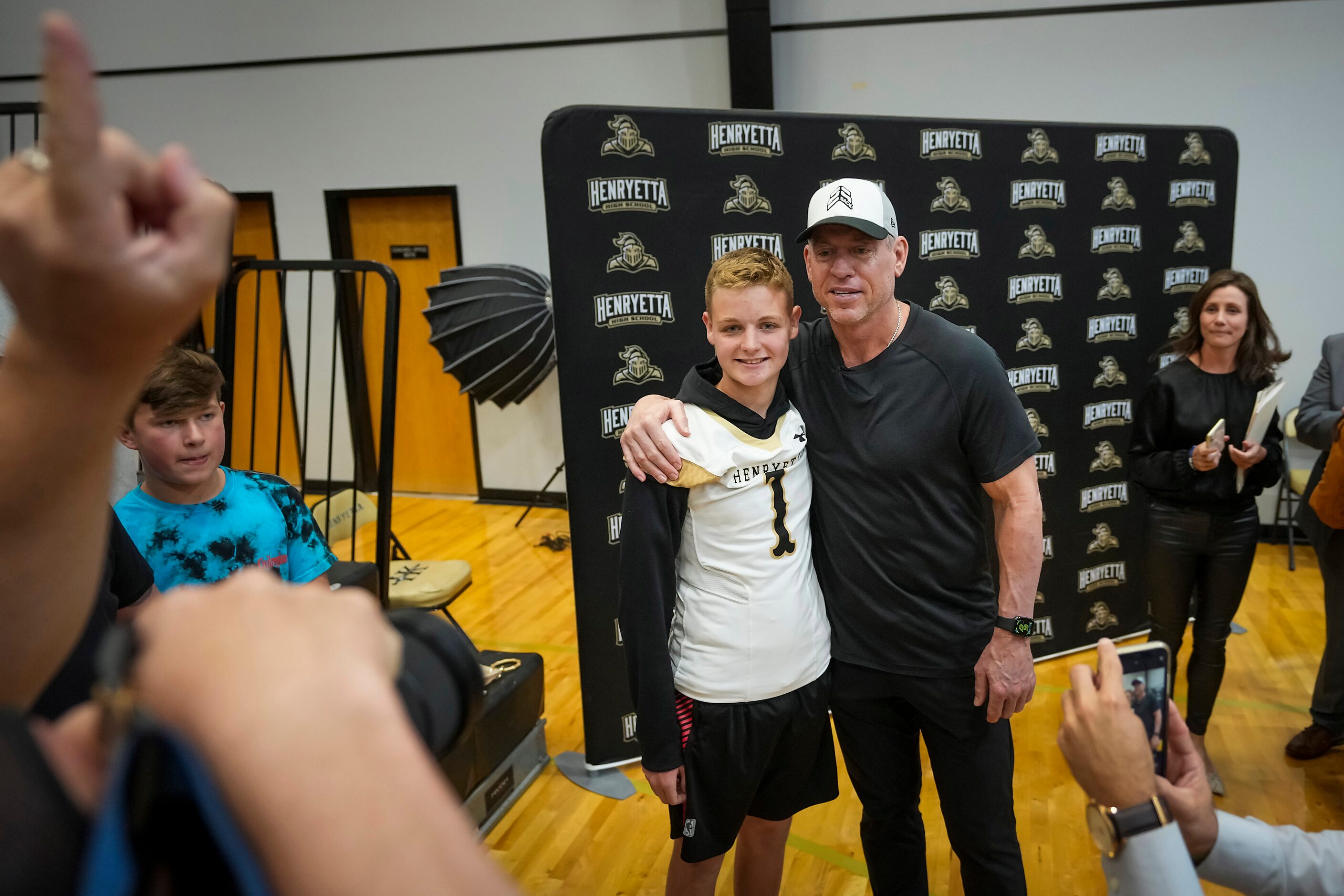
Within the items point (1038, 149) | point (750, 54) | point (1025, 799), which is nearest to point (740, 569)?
point (1025, 799)

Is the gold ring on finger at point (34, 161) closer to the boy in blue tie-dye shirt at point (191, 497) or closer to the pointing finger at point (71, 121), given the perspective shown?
the pointing finger at point (71, 121)

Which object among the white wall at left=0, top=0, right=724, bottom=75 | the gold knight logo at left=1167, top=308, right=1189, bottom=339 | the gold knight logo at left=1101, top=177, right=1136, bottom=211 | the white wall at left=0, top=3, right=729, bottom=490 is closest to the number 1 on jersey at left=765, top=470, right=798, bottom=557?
the gold knight logo at left=1101, top=177, right=1136, bottom=211

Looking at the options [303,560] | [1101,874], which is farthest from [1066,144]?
[303,560]

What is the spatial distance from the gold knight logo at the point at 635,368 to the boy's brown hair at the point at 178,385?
51.9 inches

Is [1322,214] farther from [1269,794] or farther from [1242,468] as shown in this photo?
[1269,794]

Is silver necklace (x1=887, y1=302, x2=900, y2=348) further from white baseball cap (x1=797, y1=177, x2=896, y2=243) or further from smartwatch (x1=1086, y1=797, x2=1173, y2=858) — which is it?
smartwatch (x1=1086, y1=797, x2=1173, y2=858)

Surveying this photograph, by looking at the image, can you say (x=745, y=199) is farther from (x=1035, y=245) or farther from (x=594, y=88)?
(x=594, y=88)

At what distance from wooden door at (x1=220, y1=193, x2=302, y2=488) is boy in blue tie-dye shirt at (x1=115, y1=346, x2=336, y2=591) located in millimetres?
5209

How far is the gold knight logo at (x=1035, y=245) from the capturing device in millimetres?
3836

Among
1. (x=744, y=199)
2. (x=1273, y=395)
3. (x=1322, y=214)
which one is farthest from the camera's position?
(x=1322, y=214)

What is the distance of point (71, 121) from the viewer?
43 centimetres

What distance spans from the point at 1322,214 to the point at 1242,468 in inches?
131

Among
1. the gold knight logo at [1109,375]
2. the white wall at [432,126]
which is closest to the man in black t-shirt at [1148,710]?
the gold knight logo at [1109,375]

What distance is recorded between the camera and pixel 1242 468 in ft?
9.82
